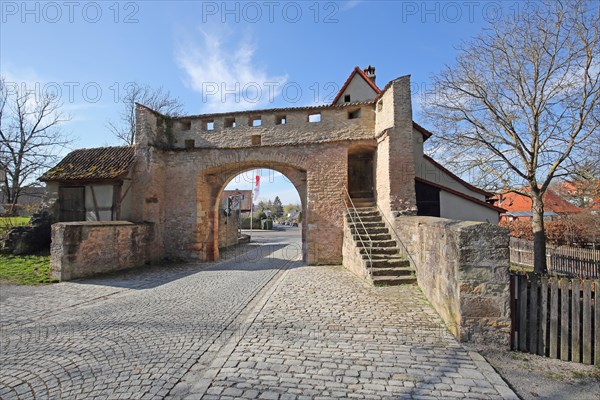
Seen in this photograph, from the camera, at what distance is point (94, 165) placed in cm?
1259

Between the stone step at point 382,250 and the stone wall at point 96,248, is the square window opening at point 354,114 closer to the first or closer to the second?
the stone step at point 382,250

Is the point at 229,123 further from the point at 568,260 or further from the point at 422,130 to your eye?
the point at 568,260

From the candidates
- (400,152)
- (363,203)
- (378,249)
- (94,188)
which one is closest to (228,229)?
(94,188)

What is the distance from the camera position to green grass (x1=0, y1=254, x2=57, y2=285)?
28.6ft

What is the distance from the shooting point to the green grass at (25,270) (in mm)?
8703

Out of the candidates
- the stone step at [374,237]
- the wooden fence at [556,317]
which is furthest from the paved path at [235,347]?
the stone step at [374,237]

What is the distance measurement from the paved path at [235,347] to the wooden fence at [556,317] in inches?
37.0

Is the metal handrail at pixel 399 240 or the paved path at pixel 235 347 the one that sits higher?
the metal handrail at pixel 399 240

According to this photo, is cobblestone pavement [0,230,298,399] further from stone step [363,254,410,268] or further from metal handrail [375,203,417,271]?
metal handrail [375,203,417,271]

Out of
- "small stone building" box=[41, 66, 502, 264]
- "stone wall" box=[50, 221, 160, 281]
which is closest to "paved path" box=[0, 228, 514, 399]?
"stone wall" box=[50, 221, 160, 281]

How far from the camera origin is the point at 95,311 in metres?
6.03

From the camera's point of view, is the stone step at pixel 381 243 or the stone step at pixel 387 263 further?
the stone step at pixel 381 243

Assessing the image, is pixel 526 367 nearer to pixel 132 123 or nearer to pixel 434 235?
pixel 434 235

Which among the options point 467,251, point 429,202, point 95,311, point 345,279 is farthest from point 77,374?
point 429,202
